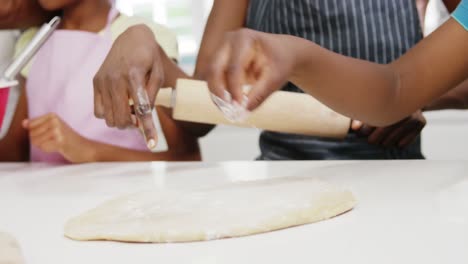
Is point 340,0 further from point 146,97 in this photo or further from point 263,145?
point 146,97

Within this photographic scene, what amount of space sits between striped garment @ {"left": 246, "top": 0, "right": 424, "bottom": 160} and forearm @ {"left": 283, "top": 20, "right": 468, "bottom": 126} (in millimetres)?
196

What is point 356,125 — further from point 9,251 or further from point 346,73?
point 9,251

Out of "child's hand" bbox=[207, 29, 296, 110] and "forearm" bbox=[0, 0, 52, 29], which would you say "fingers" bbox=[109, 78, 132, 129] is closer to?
"child's hand" bbox=[207, 29, 296, 110]

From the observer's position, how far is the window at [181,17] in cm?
218

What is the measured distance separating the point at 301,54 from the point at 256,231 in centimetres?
23

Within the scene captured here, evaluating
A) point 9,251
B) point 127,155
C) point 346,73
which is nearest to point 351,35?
point 346,73

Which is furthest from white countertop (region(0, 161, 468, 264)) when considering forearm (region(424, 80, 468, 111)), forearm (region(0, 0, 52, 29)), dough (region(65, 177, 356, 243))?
forearm (region(0, 0, 52, 29))

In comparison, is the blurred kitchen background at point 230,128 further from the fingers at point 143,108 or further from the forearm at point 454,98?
the fingers at point 143,108

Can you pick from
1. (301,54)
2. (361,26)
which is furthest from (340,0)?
(301,54)

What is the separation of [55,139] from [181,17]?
1118 millimetres

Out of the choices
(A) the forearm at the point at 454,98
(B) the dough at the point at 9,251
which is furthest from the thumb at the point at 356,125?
(B) the dough at the point at 9,251

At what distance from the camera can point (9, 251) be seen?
528 millimetres

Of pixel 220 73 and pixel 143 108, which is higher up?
pixel 220 73

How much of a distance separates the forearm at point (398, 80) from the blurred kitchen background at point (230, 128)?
0.98 metres
